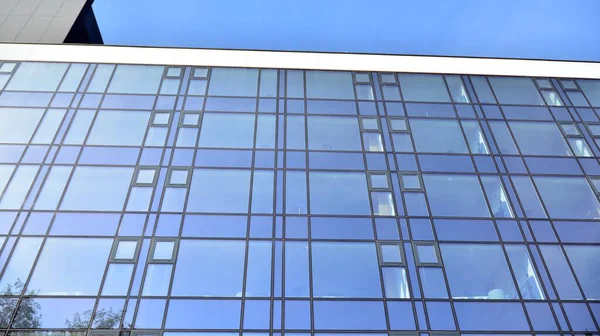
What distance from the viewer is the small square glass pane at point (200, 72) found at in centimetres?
2467

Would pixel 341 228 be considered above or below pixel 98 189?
below

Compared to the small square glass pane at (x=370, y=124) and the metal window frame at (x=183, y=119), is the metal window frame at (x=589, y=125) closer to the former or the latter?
the small square glass pane at (x=370, y=124)

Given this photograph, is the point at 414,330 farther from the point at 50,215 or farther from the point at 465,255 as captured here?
the point at 50,215

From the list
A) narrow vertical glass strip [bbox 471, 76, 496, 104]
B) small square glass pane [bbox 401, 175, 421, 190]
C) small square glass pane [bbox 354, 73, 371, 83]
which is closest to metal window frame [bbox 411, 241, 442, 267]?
small square glass pane [bbox 401, 175, 421, 190]

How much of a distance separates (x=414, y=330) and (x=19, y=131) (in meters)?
16.6

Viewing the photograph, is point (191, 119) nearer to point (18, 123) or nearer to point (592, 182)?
point (18, 123)

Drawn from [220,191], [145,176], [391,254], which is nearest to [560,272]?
[391,254]

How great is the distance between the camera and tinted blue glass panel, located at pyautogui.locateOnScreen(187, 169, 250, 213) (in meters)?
19.4

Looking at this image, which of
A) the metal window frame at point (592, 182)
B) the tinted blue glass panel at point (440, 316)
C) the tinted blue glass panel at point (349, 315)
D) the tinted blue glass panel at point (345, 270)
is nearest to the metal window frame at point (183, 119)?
the tinted blue glass panel at point (345, 270)

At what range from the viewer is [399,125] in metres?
22.7

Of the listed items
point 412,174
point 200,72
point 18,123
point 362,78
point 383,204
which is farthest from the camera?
point 362,78

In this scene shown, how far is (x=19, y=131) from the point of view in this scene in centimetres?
2161

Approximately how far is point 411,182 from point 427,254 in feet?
10.7

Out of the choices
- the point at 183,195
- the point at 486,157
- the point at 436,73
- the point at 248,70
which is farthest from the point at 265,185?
the point at 436,73
